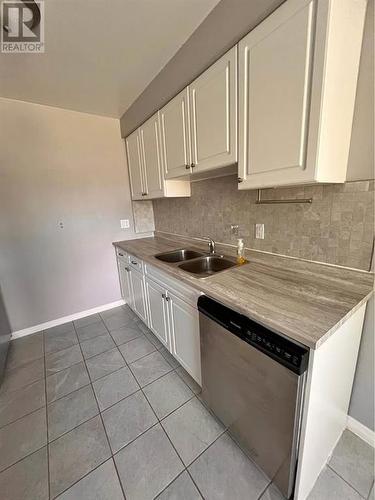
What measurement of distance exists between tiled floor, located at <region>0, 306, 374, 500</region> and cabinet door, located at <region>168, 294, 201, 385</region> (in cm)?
21

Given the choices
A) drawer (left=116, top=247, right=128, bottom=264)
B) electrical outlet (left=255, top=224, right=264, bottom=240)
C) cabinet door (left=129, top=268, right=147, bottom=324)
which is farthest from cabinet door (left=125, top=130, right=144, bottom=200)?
electrical outlet (left=255, top=224, right=264, bottom=240)

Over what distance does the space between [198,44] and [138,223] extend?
1.97m

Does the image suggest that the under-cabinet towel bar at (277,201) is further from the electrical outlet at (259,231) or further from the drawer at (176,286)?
the drawer at (176,286)

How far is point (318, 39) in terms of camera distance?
796 millimetres

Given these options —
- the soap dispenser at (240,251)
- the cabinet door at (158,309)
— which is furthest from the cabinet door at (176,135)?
the cabinet door at (158,309)

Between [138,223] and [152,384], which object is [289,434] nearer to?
[152,384]

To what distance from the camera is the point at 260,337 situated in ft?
2.86

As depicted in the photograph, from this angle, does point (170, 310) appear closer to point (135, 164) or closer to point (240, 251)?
point (240, 251)

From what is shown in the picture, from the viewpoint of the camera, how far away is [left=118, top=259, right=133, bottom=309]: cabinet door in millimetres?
2504

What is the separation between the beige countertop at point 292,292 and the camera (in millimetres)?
804

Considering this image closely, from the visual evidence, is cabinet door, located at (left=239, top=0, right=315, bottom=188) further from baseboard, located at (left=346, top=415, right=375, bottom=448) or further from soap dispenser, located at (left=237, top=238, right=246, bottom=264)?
baseboard, located at (left=346, top=415, right=375, bottom=448)

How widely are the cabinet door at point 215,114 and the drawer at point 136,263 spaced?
1.05 meters

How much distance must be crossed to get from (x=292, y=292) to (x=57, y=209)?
2457mm

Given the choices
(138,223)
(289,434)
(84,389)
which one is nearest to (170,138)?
(138,223)
